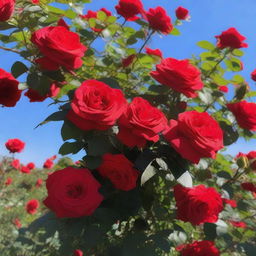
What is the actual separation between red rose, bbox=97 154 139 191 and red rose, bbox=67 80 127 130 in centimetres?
15

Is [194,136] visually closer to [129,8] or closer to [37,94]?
[37,94]

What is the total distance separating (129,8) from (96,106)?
1.00 metres

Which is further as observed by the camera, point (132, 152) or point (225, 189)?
point (225, 189)

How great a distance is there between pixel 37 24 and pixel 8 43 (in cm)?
25

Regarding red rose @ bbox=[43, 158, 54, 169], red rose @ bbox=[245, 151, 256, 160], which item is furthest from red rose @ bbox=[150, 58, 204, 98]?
red rose @ bbox=[43, 158, 54, 169]

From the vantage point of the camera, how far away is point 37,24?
6.10ft

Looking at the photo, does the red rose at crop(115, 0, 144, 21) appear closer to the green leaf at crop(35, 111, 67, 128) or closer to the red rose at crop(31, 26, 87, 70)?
the red rose at crop(31, 26, 87, 70)

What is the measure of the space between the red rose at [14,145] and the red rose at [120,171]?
11.6 feet

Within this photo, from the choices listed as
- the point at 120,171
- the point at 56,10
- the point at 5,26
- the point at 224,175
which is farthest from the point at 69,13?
the point at 224,175

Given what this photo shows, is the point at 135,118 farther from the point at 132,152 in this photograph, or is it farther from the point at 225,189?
the point at 225,189

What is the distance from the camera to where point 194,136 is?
140 centimetres

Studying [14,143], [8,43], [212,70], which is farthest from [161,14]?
[14,143]

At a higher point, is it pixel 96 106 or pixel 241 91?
pixel 96 106

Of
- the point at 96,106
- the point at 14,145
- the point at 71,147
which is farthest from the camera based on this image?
the point at 14,145
